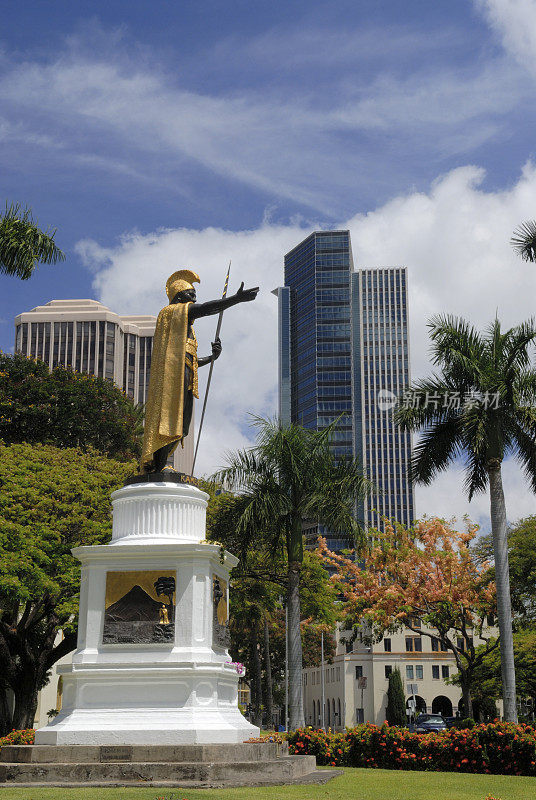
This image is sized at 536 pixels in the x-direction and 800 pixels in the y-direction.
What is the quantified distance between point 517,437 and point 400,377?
405ft

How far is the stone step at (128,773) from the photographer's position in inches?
460

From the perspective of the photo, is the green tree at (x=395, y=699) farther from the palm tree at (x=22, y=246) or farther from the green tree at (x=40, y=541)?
the palm tree at (x=22, y=246)

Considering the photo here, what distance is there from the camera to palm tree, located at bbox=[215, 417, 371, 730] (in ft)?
80.7

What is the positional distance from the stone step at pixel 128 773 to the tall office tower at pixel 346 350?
125418 millimetres

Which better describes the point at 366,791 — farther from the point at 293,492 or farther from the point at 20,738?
the point at 293,492

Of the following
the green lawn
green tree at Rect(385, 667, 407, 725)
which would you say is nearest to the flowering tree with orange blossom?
the green lawn

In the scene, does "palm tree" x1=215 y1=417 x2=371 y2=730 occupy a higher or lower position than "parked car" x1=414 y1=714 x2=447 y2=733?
higher

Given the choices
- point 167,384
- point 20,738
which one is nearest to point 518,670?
point 20,738

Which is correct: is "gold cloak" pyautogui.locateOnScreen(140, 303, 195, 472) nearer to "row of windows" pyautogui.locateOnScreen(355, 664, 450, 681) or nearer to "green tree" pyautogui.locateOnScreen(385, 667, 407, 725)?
"green tree" pyautogui.locateOnScreen(385, 667, 407, 725)

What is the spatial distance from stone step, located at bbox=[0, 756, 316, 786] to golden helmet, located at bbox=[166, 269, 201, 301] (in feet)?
28.8

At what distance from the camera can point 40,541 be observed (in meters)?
25.9

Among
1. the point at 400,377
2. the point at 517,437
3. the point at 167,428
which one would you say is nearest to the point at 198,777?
the point at 167,428

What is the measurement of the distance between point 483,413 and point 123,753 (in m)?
12.6

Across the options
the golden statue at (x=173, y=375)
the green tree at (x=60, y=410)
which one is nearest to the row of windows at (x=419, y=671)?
the green tree at (x=60, y=410)
